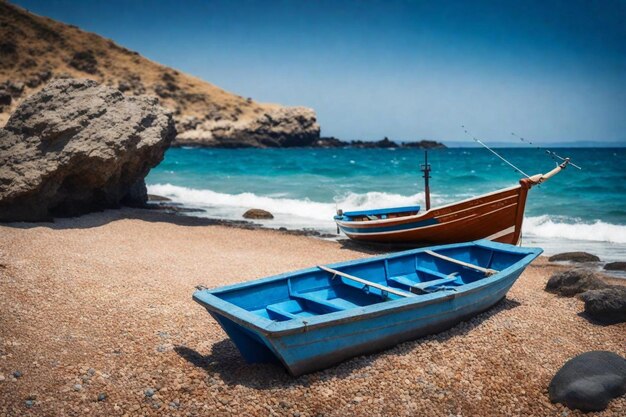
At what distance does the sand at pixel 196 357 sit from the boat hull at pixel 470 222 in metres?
2.88

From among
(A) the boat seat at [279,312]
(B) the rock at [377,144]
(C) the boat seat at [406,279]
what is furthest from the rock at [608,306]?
(B) the rock at [377,144]

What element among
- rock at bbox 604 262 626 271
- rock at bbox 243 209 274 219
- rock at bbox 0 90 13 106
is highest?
rock at bbox 0 90 13 106

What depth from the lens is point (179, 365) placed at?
588 cm

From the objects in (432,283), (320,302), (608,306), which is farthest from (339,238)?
(320,302)

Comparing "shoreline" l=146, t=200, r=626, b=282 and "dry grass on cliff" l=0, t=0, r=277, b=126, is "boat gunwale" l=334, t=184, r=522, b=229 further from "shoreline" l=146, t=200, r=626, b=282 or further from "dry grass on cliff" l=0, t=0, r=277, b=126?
"dry grass on cliff" l=0, t=0, r=277, b=126

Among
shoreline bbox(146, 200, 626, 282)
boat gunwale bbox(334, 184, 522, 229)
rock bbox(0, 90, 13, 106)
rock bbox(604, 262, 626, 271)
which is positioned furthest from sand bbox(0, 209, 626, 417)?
rock bbox(0, 90, 13, 106)

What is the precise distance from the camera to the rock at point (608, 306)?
7.66m

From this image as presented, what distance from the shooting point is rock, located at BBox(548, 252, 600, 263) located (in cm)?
1316

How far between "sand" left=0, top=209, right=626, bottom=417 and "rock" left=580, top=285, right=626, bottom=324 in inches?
8.6

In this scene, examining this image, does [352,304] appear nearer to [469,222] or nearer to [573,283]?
[573,283]

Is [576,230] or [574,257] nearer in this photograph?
[574,257]

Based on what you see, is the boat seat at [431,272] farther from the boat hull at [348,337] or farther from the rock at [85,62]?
the rock at [85,62]

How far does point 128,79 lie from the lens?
113m

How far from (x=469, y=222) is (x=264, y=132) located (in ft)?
305
